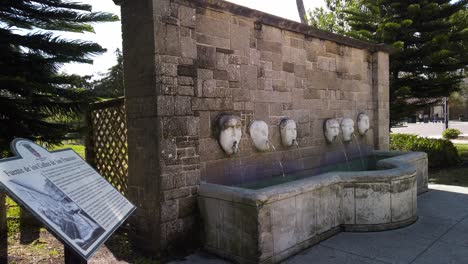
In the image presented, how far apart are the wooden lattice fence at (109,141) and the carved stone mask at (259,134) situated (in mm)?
1684

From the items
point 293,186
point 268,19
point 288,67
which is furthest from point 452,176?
point 293,186

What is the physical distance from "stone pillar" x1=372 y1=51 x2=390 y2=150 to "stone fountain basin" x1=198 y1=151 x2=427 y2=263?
2.82 m

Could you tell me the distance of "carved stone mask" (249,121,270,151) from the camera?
196 inches

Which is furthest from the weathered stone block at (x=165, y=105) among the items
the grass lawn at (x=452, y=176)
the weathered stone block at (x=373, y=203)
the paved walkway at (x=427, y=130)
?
the paved walkway at (x=427, y=130)

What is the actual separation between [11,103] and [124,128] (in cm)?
125

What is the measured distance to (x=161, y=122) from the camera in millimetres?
3807

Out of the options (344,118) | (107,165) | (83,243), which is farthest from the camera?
(344,118)

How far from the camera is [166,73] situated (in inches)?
152

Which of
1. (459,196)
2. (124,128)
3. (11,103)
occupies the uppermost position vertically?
(11,103)

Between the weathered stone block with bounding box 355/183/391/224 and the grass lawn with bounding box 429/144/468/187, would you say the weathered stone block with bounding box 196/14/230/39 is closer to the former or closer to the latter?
the weathered stone block with bounding box 355/183/391/224

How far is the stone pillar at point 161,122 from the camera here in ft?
12.5

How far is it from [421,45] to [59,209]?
1168 cm

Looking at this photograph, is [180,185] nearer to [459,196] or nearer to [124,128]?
[124,128]

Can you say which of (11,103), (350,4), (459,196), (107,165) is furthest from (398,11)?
(11,103)
